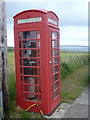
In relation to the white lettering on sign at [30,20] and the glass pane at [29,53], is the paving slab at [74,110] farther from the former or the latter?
the white lettering on sign at [30,20]

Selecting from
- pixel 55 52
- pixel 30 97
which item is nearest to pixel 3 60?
pixel 30 97

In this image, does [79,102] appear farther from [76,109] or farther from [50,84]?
[50,84]

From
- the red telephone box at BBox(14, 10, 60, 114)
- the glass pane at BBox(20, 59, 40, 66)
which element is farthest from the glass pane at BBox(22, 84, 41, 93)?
the glass pane at BBox(20, 59, 40, 66)

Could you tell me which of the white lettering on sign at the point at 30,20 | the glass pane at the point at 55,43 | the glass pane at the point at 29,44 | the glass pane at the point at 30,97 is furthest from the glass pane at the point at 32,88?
the white lettering on sign at the point at 30,20

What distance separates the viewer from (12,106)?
4398mm

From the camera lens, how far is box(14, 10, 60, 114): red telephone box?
4.17m

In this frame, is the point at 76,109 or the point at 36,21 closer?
the point at 36,21

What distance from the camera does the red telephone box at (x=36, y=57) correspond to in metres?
4.17

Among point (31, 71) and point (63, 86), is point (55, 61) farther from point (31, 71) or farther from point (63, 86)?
point (63, 86)

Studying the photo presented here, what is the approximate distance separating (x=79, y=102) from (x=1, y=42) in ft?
9.86

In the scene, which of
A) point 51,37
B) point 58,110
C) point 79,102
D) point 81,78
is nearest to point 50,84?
point 58,110

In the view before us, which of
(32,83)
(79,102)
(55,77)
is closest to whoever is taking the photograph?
(32,83)

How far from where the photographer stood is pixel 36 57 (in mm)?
4273

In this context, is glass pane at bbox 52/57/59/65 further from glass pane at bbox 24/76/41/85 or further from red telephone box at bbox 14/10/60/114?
glass pane at bbox 24/76/41/85
